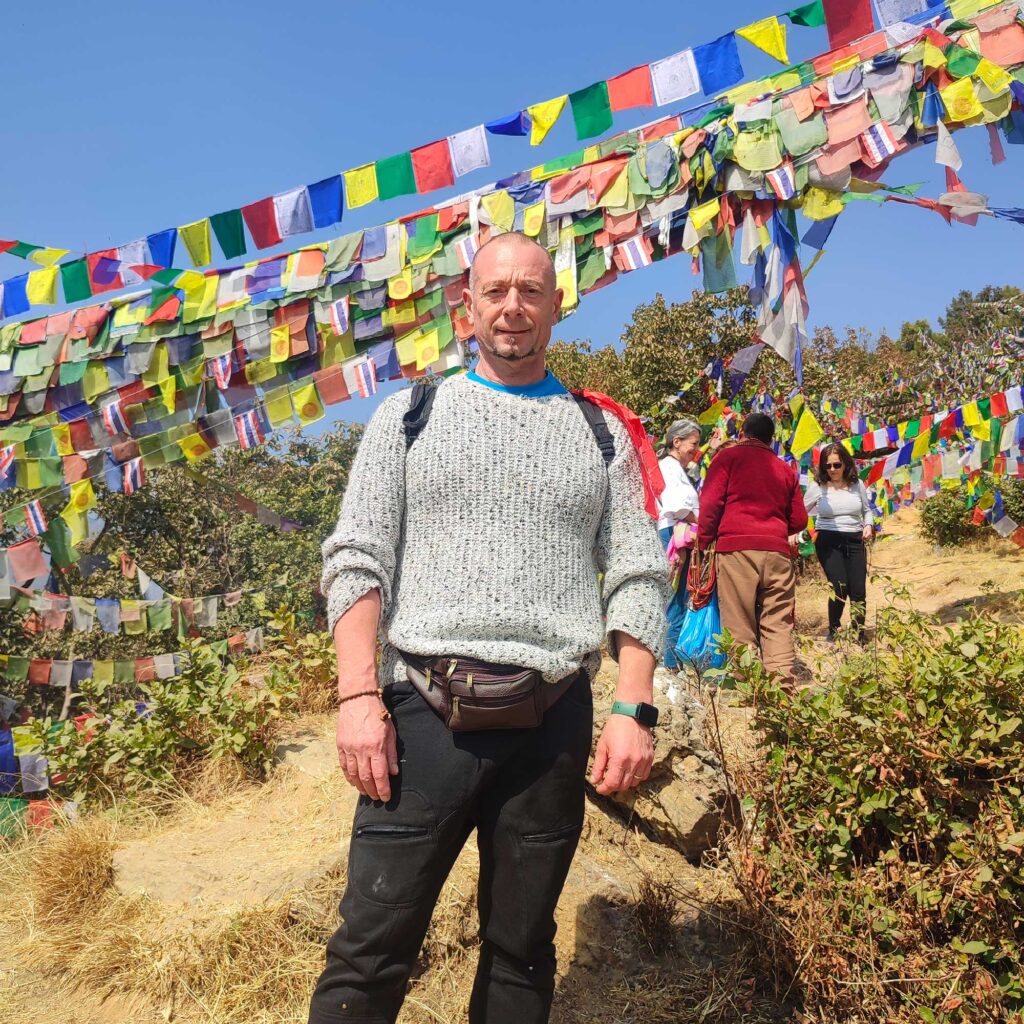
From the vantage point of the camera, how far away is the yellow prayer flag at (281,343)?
509 cm

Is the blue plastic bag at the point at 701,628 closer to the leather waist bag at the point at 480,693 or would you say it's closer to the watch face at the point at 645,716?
the watch face at the point at 645,716

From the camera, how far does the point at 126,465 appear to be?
514cm

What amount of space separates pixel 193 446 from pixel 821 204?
391cm

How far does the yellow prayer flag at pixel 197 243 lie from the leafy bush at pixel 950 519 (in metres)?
10.9

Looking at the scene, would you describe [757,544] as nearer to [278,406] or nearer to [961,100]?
[961,100]

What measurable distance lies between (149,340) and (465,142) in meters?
2.22

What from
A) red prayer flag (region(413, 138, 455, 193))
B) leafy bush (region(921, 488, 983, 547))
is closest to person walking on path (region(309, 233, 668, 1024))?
red prayer flag (region(413, 138, 455, 193))

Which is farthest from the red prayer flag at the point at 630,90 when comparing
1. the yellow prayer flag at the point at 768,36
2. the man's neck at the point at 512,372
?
the man's neck at the point at 512,372

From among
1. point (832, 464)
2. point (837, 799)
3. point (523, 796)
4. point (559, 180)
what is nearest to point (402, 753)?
point (523, 796)

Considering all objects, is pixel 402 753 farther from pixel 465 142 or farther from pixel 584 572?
pixel 465 142

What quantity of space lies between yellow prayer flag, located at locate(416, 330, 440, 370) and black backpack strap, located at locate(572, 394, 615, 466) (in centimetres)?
316

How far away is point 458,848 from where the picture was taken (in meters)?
1.74

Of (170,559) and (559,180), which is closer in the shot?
(559,180)

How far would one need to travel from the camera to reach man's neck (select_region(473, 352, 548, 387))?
6.06 ft
